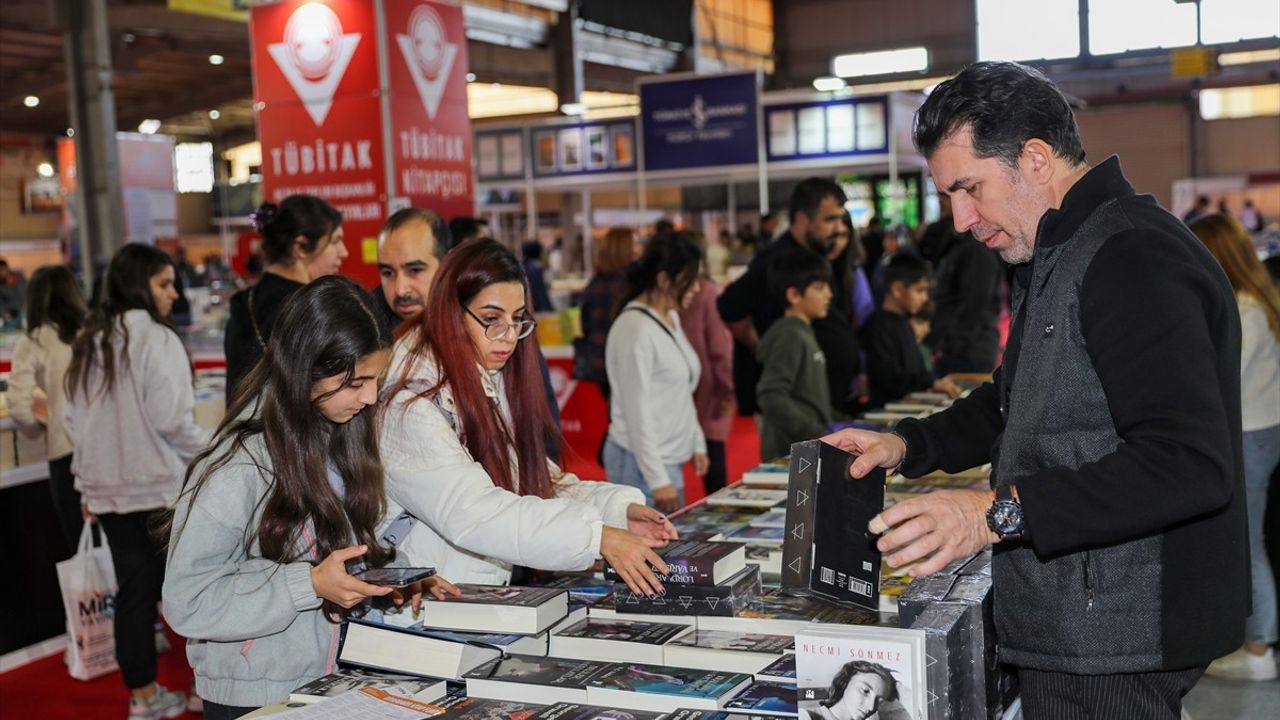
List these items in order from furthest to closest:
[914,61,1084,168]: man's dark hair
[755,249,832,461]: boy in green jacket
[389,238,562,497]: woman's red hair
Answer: [755,249,832,461]: boy in green jacket
[389,238,562,497]: woman's red hair
[914,61,1084,168]: man's dark hair

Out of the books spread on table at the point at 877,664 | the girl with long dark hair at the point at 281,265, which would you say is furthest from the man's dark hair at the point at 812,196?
the books spread on table at the point at 877,664

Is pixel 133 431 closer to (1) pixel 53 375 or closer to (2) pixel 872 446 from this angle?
(1) pixel 53 375

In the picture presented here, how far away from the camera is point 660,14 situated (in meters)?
17.5

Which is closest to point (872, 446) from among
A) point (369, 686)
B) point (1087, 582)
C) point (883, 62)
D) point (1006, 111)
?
point (1087, 582)

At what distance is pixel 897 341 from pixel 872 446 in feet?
9.75

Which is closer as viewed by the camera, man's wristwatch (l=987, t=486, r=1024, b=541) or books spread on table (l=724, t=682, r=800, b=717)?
man's wristwatch (l=987, t=486, r=1024, b=541)

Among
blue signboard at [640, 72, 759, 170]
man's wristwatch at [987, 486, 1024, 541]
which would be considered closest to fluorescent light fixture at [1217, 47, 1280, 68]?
blue signboard at [640, 72, 759, 170]

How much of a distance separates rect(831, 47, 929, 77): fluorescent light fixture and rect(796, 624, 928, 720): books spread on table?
2347cm

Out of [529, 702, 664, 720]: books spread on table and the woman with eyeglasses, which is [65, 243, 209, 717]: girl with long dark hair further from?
[529, 702, 664, 720]: books spread on table

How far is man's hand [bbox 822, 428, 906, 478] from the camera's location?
1877mm

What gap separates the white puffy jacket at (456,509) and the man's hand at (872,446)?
1.40 feet

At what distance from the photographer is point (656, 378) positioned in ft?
13.6

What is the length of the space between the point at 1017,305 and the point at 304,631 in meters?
1.27

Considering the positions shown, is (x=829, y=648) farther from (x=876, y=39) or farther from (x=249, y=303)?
(x=876, y=39)
